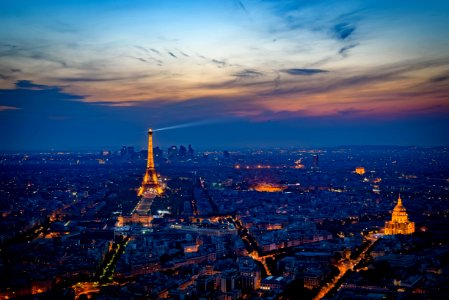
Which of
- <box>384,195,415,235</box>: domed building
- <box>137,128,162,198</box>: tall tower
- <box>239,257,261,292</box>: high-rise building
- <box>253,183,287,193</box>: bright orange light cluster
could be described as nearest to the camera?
<box>239,257,261,292</box>: high-rise building

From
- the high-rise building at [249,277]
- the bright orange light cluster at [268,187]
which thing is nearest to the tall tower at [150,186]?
the bright orange light cluster at [268,187]

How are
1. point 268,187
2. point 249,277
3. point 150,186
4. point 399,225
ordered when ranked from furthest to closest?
point 268,187, point 150,186, point 399,225, point 249,277

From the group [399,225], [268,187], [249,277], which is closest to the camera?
[249,277]

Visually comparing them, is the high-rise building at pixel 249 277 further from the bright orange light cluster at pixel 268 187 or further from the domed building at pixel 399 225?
the bright orange light cluster at pixel 268 187

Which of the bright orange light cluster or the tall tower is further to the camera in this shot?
the bright orange light cluster

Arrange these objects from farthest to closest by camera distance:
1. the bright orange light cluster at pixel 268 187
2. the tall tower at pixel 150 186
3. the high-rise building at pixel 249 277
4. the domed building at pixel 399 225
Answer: the bright orange light cluster at pixel 268 187 < the tall tower at pixel 150 186 < the domed building at pixel 399 225 < the high-rise building at pixel 249 277

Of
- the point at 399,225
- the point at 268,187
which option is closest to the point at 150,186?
the point at 268,187

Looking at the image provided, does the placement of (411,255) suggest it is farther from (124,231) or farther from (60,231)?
(60,231)

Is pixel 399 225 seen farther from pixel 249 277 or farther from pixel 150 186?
pixel 150 186

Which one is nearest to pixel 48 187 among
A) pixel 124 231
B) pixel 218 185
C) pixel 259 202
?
pixel 218 185

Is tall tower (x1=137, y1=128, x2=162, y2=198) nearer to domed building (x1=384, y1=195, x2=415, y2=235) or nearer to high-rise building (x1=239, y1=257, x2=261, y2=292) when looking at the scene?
domed building (x1=384, y1=195, x2=415, y2=235)

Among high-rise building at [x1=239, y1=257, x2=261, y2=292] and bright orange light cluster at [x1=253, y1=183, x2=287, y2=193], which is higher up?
bright orange light cluster at [x1=253, y1=183, x2=287, y2=193]

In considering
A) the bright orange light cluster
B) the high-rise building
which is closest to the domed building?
the high-rise building
